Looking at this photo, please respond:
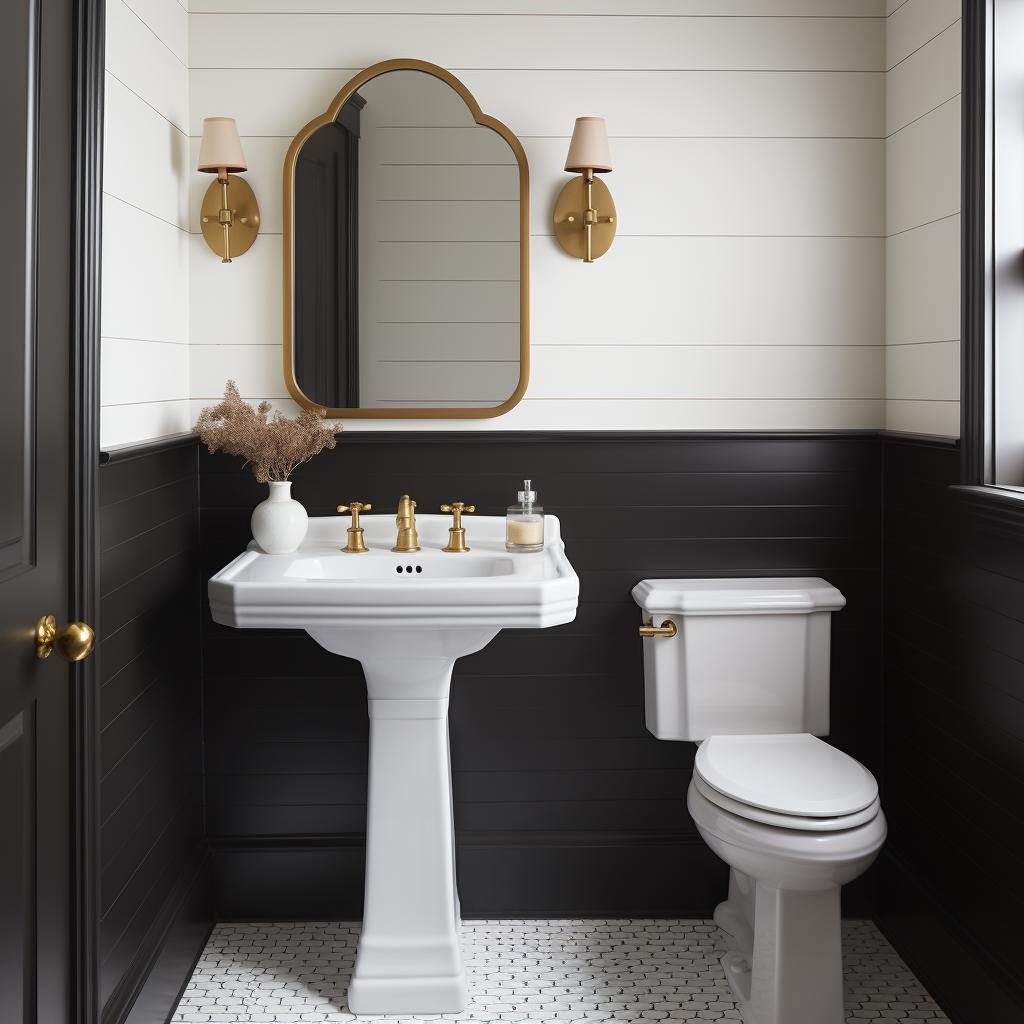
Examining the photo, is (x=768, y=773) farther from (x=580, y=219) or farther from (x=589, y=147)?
(x=589, y=147)

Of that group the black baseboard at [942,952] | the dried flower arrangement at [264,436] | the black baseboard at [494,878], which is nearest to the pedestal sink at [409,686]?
the dried flower arrangement at [264,436]

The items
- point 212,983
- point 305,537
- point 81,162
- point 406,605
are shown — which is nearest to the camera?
point 81,162

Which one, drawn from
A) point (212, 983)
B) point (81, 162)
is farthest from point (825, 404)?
point (212, 983)

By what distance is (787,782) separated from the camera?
207 centimetres

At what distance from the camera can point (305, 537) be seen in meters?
2.44

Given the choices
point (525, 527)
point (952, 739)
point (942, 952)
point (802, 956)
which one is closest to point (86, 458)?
point (525, 527)

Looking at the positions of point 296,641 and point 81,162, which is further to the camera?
point 296,641

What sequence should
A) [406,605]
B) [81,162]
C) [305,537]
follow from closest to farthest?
[81,162] < [406,605] < [305,537]

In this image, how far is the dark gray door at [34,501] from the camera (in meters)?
1.36

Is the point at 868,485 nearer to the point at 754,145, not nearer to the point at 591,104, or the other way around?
the point at 754,145

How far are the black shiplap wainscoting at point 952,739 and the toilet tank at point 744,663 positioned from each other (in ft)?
0.68

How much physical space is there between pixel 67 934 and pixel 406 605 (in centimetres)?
76

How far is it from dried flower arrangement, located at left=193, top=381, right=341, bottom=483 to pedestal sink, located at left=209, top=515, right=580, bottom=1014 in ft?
0.69

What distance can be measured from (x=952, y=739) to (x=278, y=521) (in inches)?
59.4
